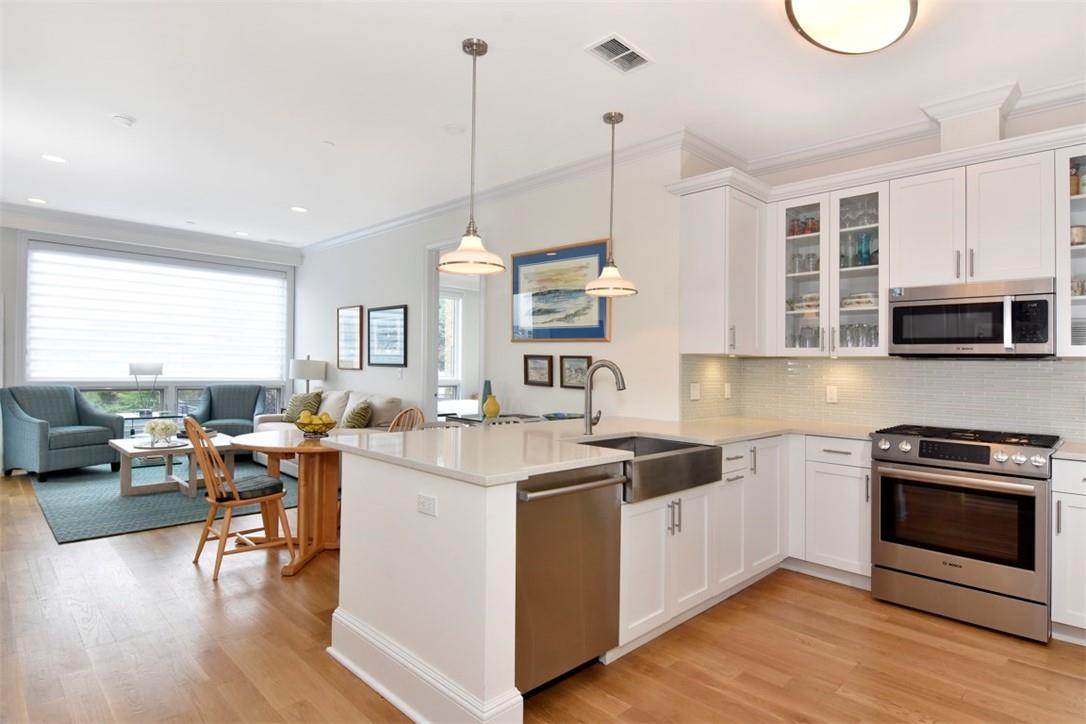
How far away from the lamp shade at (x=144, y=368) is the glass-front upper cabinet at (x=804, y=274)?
6.81m

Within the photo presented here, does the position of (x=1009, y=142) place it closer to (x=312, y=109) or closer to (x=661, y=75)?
(x=661, y=75)

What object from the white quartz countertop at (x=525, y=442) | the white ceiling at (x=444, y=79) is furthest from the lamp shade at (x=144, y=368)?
the white quartz countertop at (x=525, y=442)

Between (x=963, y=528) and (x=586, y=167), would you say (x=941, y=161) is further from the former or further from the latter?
(x=586, y=167)

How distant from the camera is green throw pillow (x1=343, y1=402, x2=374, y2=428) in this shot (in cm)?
596

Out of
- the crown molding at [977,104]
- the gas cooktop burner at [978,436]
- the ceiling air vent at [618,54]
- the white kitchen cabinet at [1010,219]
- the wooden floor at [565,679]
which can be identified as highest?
the ceiling air vent at [618,54]

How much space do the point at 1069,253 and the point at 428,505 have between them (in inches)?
129

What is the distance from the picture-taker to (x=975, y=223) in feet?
10.4

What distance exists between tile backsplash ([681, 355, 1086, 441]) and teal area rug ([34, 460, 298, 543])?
12.2ft

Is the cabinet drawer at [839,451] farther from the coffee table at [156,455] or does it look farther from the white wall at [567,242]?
the coffee table at [156,455]

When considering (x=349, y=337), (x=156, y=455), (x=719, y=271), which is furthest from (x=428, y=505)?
(x=349, y=337)

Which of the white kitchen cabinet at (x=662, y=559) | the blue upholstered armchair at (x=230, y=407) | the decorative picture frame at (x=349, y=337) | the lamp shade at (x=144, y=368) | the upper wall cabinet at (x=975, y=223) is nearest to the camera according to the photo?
the white kitchen cabinet at (x=662, y=559)

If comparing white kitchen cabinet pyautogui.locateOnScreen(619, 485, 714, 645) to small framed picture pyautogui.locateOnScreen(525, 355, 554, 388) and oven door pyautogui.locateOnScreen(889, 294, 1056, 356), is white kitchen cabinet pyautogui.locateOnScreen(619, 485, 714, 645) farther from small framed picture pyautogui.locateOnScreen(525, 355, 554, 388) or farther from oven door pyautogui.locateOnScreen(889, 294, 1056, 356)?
small framed picture pyautogui.locateOnScreen(525, 355, 554, 388)

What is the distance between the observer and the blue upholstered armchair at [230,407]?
7.07m

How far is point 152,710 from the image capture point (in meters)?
2.17
